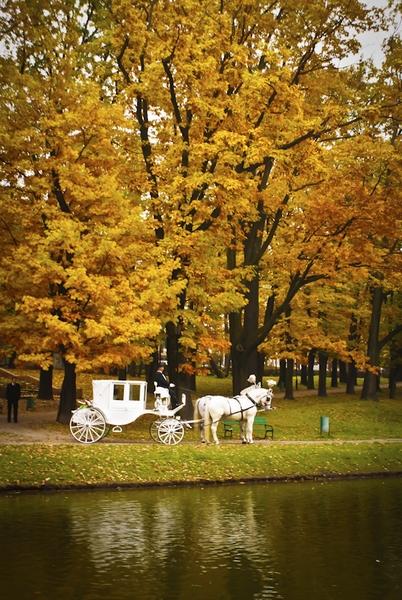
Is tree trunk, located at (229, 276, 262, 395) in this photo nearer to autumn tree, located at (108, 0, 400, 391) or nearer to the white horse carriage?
autumn tree, located at (108, 0, 400, 391)

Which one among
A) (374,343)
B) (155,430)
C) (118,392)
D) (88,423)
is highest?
(374,343)

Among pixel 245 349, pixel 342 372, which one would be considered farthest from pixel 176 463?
pixel 342 372

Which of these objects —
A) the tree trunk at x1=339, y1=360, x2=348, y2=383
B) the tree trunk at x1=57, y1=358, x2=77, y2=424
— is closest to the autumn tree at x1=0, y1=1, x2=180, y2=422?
the tree trunk at x1=57, y1=358, x2=77, y2=424

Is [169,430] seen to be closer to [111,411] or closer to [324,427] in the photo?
[111,411]

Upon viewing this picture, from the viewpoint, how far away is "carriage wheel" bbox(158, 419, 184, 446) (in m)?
26.2

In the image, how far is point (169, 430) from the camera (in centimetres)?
2622

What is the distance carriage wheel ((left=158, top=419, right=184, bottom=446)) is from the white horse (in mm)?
863

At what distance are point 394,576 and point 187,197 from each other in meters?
18.3

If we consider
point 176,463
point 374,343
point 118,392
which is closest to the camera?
point 176,463

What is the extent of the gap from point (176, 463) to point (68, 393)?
8.28 meters

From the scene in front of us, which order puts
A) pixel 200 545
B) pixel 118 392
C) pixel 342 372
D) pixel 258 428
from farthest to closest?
pixel 342 372, pixel 258 428, pixel 118 392, pixel 200 545

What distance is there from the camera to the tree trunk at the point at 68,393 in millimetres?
29734

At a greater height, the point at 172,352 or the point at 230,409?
the point at 172,352

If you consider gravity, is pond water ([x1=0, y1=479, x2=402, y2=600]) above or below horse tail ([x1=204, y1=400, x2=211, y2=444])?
below
